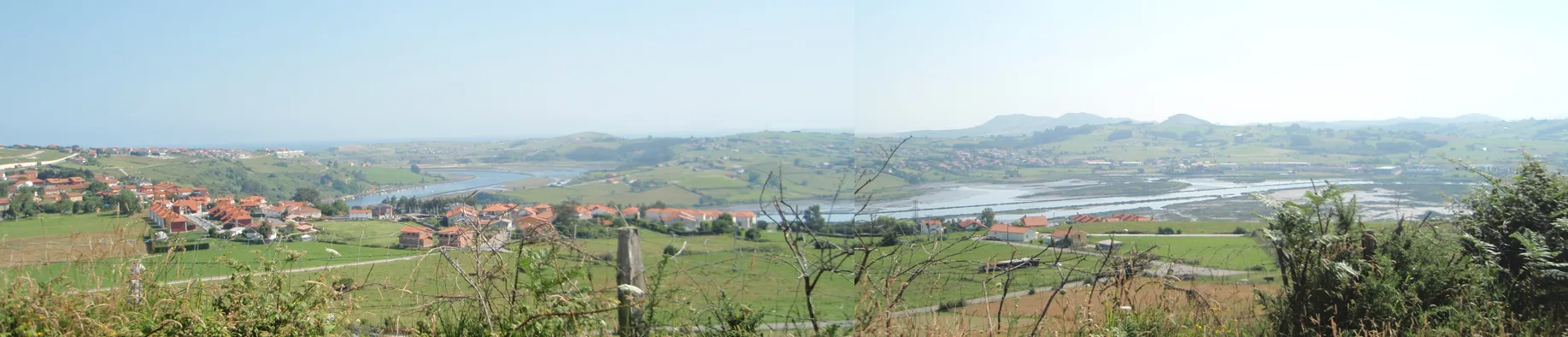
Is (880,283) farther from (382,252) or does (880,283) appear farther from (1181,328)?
(382,252)

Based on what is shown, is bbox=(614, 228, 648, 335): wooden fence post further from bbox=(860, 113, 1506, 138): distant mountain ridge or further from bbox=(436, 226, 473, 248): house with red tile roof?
bbox=(860, 113, 1506, 138): distant mountain ridge

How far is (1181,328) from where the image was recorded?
11.1ft

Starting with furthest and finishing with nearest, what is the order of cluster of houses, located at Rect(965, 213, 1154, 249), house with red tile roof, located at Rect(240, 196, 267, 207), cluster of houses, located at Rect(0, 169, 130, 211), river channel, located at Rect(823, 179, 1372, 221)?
1. house with red tile roof, located at Rect(240, 196, 267, 207)
2. cluster of houses, located at Rect(0, 169, 130, 211)
3. river channel, located at Rect(823, 179, 1372, 221)
4. cluster of houses, located at Rect(965, 213, 1154, 249)

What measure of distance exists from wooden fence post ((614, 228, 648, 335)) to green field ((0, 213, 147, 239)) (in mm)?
2488

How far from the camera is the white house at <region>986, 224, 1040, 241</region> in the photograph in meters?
4.04

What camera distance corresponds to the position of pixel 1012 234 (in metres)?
4.30

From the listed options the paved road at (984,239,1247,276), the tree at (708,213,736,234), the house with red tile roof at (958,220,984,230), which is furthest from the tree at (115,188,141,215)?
the paved road at (984,239,1247,276)

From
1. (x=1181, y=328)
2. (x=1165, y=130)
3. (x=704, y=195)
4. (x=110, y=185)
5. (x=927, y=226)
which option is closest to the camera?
(x=1181, y=328)

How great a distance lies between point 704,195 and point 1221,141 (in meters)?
5.67

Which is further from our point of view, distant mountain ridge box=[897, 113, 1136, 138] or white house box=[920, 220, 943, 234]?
distant mountain ridge box=[897, 113, 1136, 138]

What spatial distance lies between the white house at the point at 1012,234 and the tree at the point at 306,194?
20.6 ft

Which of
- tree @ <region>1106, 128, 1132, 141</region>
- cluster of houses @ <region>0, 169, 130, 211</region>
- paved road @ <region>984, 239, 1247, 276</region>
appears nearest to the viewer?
paved road @ <region>984, 239, 1247, 276</region>

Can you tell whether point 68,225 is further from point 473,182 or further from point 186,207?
point 473,182

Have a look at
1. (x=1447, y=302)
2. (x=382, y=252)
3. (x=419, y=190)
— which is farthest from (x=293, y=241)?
(x=1447, y=302)
